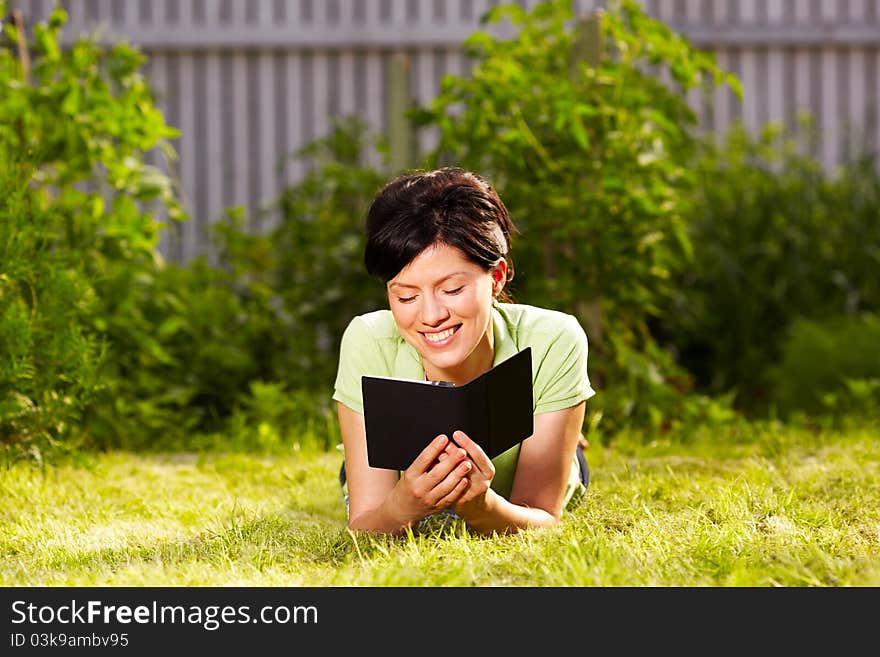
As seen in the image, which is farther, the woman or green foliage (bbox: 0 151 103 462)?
green foliage (bbox: 0 151 103 462)

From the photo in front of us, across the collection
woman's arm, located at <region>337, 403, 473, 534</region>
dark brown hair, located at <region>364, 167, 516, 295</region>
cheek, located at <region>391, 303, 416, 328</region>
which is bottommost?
woman's arm, located at <region>337, 403, 473, 534</region>

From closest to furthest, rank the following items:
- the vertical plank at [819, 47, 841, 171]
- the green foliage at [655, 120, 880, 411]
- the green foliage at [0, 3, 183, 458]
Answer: the green foliage at [0, 3, 183, 458], the green foliage at [655, 120, 880, 411], the vertical plank at [819, 47, 841, 171]

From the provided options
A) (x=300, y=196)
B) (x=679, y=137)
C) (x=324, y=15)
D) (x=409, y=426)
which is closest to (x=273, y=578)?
(x=409, y=426)

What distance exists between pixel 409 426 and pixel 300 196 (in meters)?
3.54

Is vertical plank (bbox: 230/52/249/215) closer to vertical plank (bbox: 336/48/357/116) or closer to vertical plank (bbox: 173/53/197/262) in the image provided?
vertical plank (bbox: 173/53/197/262)

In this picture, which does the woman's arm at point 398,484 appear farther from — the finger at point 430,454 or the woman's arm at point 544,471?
the woman's arm at point 544,471

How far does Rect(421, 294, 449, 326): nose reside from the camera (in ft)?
7.86

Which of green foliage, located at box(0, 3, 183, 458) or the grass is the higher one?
green foliage, located at box(0, 3, 183, 458)

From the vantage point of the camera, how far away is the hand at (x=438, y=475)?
2.22m

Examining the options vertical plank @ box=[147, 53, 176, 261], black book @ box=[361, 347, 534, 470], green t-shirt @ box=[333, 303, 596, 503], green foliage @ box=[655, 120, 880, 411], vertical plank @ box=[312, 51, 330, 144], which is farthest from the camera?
vertical plank @ box=[312, 51, 330, 144]

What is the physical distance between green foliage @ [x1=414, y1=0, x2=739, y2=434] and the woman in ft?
5.05

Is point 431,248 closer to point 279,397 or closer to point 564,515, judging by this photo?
point 564,515

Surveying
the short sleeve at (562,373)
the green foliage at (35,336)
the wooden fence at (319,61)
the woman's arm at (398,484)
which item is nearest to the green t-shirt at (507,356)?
the short sleeve at (562,373)

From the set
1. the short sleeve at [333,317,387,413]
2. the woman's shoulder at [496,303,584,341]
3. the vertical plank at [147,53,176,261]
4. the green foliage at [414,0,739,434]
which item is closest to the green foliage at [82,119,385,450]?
the vertical plank at [147,53,176,261]
